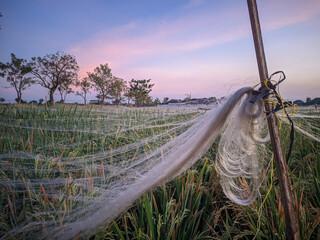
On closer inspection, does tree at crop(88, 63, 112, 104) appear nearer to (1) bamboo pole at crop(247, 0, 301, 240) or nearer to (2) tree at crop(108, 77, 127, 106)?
(2) tree at crop(108, 77, 127, 106)

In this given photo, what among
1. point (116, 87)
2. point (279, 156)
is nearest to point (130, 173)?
point (279, 156)

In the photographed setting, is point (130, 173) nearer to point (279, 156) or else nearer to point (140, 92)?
point (279, 156)

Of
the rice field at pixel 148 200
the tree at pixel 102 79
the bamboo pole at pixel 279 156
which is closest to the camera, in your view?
the bamboo pole at pixel 279 156

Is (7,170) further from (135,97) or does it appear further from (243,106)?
(135,97)

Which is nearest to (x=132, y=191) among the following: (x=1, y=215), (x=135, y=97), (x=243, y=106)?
(x=243, y=106)

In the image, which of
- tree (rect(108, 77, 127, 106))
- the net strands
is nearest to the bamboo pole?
the net strands

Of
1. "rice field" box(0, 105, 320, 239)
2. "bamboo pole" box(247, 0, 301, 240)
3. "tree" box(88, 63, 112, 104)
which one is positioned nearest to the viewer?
"bamboo pole" box(247, 0, 301, 240)

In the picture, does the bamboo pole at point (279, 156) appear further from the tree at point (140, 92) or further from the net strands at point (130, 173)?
the tree at point (140, 92)

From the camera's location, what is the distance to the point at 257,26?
1.15 metres

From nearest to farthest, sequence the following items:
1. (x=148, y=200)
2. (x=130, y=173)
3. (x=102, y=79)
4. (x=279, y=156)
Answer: (x=279, y=156)
(x=148, y=200)
(x=130, y=173)
(x=102, y=79)

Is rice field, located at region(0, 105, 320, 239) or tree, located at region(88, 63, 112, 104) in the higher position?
tree, located at region(88, 63, 112, 104)

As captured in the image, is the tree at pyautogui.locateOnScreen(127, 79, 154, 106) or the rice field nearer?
the rice field

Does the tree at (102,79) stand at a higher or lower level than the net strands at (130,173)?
higher

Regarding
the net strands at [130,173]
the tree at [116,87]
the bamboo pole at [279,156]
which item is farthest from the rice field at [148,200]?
the tree at [116,87]
